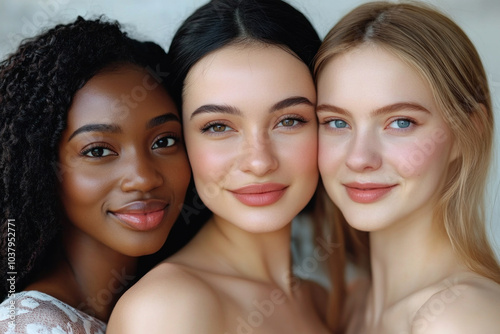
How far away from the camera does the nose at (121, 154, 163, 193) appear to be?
2402 mm

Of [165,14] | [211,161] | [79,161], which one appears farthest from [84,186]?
[165,14]

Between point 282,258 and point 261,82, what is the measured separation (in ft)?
2.34

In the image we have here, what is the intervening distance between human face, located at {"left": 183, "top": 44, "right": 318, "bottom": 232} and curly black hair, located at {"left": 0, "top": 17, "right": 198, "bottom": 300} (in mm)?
421

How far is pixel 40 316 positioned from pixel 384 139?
1264 mm

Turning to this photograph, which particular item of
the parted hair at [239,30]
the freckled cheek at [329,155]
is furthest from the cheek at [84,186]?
the freckled cheek at [329,155]

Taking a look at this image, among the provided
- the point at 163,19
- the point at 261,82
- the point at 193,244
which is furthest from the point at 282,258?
the point at 163,19

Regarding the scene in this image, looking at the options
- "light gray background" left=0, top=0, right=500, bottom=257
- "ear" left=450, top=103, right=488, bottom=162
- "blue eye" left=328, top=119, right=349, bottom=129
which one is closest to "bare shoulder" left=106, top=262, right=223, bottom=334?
"blue eye" left=328, top=119, right=349, bottom=129

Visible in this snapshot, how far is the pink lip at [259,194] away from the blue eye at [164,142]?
0.35m

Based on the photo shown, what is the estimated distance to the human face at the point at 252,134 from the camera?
7.48ft

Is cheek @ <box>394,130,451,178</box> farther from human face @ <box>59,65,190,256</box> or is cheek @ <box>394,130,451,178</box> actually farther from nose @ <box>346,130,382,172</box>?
human face @ <box>59,65,190,256</box>

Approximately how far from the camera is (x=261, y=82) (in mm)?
2289

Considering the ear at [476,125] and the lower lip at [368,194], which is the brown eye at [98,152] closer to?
the lower lip at [368,194]

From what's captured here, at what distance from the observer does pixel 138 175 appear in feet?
7.88

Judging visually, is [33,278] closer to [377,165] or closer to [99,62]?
[99,62]
